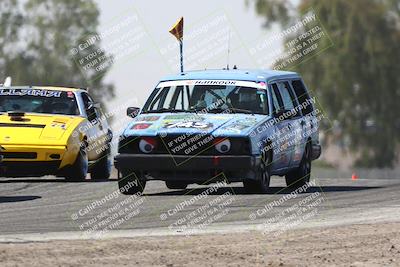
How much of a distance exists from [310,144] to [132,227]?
648 cm

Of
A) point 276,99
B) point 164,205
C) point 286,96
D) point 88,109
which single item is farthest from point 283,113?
point 88,109

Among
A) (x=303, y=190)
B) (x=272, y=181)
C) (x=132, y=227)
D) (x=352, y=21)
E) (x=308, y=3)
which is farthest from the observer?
(x=308, y=3)

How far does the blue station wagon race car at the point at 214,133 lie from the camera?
1466 centimetres

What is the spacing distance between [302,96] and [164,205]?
4621 mm

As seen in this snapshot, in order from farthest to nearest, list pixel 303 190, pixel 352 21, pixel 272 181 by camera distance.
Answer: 1. pixel 352 21
2. pixel 272 181
3. pixel 303 190

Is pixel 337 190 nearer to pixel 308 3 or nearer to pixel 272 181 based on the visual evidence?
pixel 272 181

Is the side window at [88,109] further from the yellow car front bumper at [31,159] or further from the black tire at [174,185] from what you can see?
the black tire at [174,185]

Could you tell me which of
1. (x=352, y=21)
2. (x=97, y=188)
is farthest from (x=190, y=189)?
(x=352, y=21)

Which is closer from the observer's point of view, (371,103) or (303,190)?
(303,190)

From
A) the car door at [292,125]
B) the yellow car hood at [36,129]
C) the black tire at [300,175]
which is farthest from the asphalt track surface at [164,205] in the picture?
the yellow car hood at [36,129]

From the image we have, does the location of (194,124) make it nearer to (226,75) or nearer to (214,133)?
(214,133)

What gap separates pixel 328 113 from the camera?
54.5m

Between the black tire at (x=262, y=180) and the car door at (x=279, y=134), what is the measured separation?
25 cm

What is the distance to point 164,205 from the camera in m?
13.8
